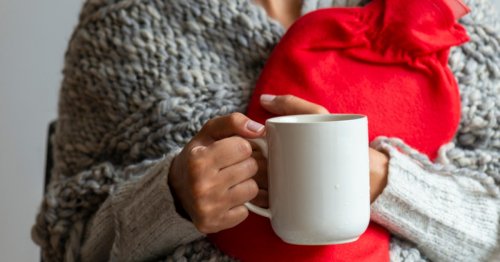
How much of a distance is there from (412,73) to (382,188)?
14 centimetres

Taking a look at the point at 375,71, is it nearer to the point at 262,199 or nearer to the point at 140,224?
the point at 262,199

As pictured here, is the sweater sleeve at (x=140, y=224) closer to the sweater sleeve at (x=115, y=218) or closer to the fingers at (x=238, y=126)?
the sweater sleeve at (x=115, y=218)

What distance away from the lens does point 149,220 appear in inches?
31.0

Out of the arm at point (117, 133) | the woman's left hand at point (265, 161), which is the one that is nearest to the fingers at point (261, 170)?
the woman's left hand at point (265, 161)

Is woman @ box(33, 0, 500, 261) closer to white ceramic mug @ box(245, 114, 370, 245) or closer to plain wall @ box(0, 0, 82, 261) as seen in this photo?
white ceramic mug @ box(245, 114, 370, 245)

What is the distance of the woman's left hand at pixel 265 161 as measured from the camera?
2.30 ft

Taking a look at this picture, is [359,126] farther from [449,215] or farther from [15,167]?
[15,167]

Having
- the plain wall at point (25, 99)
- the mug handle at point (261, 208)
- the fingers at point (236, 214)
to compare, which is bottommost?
the plain wall at point (25, 99)

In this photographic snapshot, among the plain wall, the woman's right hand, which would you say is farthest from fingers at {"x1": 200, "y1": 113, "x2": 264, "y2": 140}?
the plain wall

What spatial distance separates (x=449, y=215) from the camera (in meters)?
0.79

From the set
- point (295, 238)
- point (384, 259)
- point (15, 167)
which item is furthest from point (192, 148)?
point (15, 167)

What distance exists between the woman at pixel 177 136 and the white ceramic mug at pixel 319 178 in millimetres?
124

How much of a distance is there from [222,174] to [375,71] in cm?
23

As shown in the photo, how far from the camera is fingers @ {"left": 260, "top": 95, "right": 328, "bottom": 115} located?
72 cm
